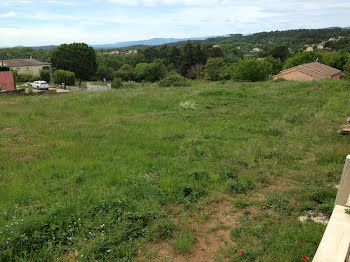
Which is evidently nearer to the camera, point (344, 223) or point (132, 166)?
point (344, 223)

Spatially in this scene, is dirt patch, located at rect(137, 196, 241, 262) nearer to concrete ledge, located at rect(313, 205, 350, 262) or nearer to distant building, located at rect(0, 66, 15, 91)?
concrete ledge, located at rect(313, 205, 350, 262)

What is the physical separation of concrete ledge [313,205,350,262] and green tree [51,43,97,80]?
54547 millimetres

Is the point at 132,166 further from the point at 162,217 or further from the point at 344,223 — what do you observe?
the point at 344,223

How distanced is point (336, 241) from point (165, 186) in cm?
320

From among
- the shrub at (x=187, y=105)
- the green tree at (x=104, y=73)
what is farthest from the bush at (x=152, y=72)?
the shrub at (x=187, y=105)

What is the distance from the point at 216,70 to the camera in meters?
53.6

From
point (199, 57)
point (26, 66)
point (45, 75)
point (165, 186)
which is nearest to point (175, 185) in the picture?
point (165, 186)

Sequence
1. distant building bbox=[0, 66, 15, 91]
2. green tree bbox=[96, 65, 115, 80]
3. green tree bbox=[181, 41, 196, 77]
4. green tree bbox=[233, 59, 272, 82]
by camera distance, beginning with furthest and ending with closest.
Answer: green tree bbox=[96, 65, 115, 80], green tree bbox=[181, 41, 196, 77], green tree bbox=[233, 59, 272, 82], distant building bbox=[0, 66, 15, 91]

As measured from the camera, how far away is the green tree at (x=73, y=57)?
50750 millimetres

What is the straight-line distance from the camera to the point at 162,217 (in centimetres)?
446

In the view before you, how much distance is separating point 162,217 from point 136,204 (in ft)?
1.74

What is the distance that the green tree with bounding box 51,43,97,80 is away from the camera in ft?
167

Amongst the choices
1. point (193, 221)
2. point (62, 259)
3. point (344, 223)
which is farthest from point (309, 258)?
point (62, 259)

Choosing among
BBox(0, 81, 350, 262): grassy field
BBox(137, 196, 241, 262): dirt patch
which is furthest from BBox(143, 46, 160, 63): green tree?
BBox(137, 196, 241, 262): dirt patch
